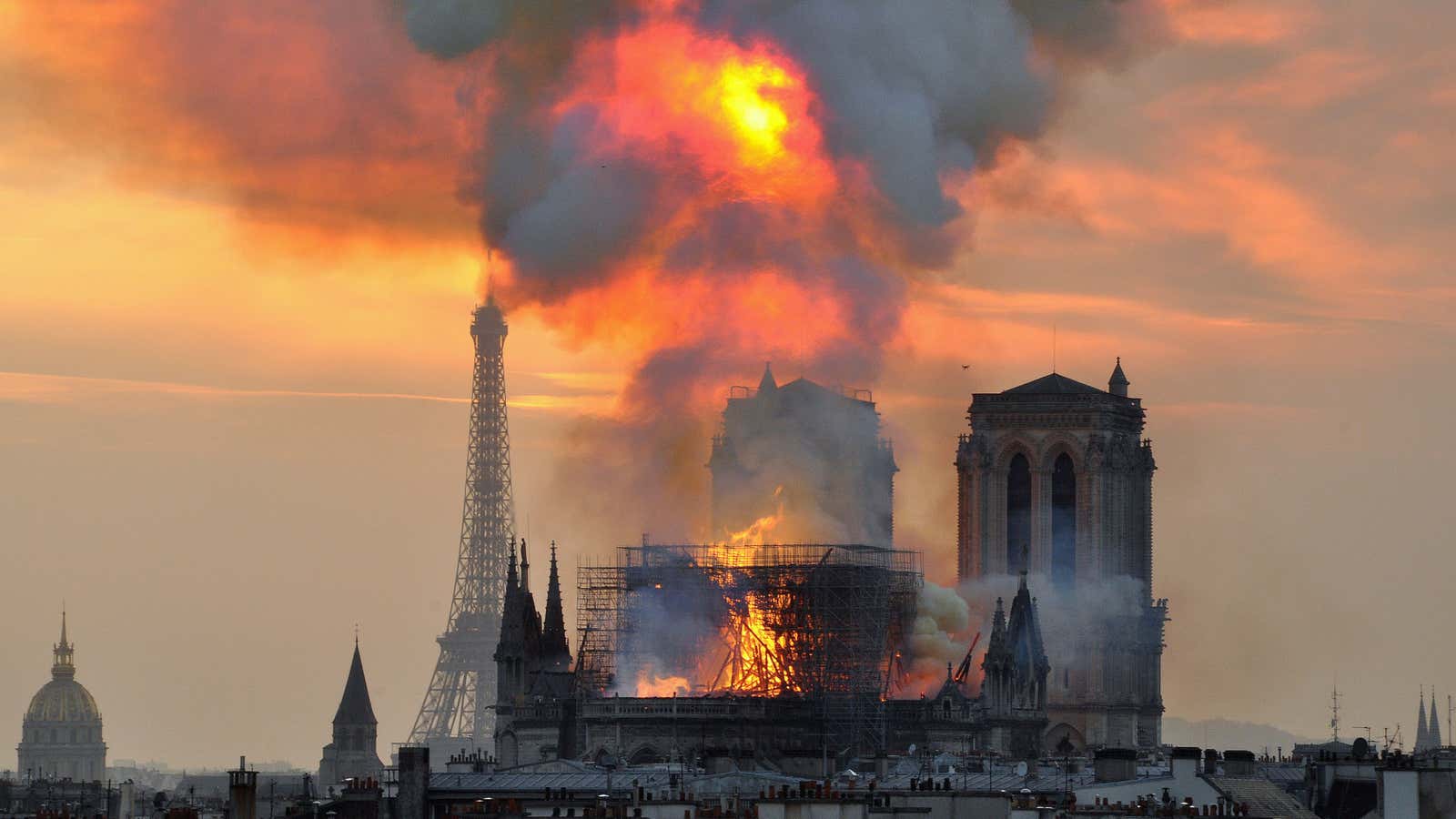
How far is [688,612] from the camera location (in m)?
153

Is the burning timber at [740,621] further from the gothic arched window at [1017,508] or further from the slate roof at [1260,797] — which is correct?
the slate roof at [1260,797]

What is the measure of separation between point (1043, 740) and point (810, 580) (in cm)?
2347

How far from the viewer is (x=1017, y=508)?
185 meters

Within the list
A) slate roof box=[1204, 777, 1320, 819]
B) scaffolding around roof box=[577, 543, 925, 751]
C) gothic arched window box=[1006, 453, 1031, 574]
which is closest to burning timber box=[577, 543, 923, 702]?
scaffolding around roof box=[577, 543, 925, 751]

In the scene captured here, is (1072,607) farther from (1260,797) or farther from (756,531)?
(1260,797)

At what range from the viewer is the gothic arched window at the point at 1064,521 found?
604ft

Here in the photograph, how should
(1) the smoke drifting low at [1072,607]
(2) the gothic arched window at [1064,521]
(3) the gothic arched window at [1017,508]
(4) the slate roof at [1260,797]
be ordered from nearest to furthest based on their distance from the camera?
(4) the slate roof at [1260,797] → (1) the smoke drifting low at [1072,607] → (2) the gothic arched window at [1064,521] → (3) the gothic arched window at [1017,508]

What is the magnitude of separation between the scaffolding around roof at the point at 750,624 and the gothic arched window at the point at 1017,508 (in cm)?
2824

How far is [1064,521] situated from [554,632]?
97.3 feet

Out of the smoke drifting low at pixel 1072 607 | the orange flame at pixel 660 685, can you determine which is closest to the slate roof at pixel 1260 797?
the orange flame at pixel 660 685

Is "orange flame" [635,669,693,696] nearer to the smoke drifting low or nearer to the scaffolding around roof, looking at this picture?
the scaffolding around roof

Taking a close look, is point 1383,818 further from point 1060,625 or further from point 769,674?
point 1060,625

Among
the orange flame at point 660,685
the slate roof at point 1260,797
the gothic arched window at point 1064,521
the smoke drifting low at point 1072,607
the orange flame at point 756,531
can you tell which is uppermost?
the gothic arched window at point 1064,521

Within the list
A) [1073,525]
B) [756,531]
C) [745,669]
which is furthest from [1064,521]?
[745,669]
